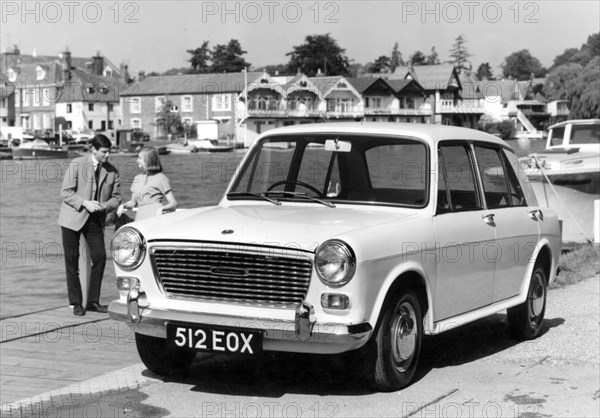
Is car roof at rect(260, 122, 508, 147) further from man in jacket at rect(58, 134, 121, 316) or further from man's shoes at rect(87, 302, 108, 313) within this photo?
man's shoes at rect(87, 302, 108, 313)

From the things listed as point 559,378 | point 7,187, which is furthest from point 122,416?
point 7,187

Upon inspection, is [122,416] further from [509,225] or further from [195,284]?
[509,225]

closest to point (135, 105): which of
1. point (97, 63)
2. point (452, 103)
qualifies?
point (97, 63)

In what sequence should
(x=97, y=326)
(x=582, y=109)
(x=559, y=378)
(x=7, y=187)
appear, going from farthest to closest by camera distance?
(x=582, y=109), (x=7, y=187), (x=97, y=326), (x=559, y=378)

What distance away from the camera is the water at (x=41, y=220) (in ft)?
52.3

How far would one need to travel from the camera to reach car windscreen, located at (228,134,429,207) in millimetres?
7918

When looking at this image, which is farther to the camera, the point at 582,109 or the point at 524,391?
the point at 582,109

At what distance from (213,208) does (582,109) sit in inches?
2967

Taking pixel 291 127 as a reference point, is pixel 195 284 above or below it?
below

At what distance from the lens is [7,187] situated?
59312mm

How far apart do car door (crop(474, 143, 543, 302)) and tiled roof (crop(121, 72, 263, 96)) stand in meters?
103

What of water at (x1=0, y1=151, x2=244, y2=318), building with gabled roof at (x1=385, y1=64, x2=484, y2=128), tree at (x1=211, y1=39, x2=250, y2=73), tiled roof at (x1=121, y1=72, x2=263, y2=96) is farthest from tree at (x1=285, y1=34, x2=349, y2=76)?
building with gabled roof at (x1=385, y1=64, x2=484, y2=128)

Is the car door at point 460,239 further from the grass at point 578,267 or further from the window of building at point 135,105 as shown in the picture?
the window of building at point 135,105

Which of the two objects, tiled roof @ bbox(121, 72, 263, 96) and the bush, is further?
tiled roof @ bbox(121, 72, 263, 96)
